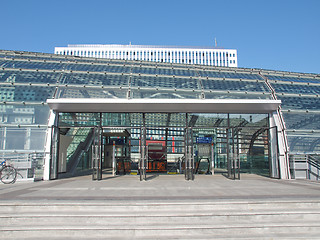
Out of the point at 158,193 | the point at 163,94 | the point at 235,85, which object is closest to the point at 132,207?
the point at 158,193

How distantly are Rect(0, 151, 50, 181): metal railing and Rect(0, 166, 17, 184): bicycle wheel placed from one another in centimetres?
36

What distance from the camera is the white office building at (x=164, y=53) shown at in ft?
366

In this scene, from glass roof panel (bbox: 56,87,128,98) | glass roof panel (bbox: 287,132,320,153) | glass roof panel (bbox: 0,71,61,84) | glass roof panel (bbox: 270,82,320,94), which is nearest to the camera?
glass roof panel (bbox: 56,87,128,98)

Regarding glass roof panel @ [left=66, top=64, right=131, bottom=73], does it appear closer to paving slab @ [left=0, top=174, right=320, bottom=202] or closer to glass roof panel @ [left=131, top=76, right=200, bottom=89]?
glass roof panel @ [left=131, top=76, right=200, bottom=89]

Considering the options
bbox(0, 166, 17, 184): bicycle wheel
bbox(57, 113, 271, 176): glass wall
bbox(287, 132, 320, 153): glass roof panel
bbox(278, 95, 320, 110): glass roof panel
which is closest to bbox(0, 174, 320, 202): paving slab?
bbox(0, 166, 17, 184): bicycle wheel

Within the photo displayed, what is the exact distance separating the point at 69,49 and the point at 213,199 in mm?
114255

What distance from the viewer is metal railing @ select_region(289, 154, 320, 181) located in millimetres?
13875

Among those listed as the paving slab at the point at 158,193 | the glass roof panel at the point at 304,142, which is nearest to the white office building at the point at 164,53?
the glass roof panel at the point at 304,142

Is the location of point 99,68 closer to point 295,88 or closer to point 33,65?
point 33,65

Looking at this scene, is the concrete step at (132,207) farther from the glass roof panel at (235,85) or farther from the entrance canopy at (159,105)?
the glass roof panel at (235,85)

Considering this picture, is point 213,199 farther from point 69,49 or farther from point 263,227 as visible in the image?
point 69,49

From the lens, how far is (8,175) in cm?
1216

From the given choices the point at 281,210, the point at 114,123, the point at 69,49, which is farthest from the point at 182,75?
the point at 69,49

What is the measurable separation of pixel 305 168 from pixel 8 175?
1450 centimetres
